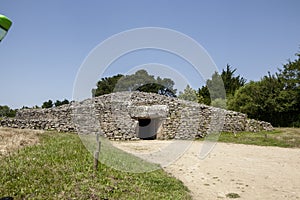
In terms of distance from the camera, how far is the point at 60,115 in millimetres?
21406

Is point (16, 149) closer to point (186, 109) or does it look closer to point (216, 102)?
point (186, 109)

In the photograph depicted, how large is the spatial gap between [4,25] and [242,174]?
858 centimetres

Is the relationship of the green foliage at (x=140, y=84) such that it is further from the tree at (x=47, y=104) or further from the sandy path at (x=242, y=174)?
the sandy path at (x=242, y=174)

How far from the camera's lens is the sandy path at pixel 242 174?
7000 millimetres

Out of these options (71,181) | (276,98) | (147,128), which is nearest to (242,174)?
(71,181)

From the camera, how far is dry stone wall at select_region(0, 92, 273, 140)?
64.4 ft

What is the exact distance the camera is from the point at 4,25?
2840mm

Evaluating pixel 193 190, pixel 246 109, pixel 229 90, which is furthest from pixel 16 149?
pixel 229 90

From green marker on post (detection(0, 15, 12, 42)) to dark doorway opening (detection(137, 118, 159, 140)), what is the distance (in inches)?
745

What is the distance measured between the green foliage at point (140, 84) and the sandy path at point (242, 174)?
10.9 metres

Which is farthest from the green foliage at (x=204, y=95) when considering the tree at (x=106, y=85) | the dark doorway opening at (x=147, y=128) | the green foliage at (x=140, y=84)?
the tree at (x=106, y=85)

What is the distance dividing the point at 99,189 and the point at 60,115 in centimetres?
1696

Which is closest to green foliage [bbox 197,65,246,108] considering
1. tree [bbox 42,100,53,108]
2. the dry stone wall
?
the dry stone wall

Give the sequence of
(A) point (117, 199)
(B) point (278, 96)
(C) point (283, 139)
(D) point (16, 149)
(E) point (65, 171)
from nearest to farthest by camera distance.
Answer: (A) point (117, 199), (E) point (65, 171), (D) point (16, 149), (C) point (283, 139), (B) point (278, 96)
